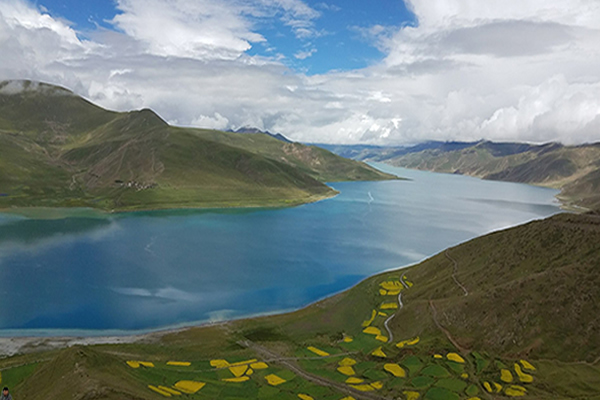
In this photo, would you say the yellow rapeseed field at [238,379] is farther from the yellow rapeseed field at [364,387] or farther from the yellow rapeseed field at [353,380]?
the yellow rapeseed field at [364,387]

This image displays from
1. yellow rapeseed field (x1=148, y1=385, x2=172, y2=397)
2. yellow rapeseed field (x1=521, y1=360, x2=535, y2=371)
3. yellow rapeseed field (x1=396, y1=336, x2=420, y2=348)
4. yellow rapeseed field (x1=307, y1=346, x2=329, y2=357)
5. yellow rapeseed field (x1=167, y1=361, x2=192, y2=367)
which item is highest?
yellow rapeseed field (x1=148, y1=385, x2=172, y2=397)

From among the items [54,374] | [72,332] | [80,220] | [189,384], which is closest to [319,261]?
[72,332]

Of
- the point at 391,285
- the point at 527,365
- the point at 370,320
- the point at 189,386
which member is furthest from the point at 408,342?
the point at 189,386

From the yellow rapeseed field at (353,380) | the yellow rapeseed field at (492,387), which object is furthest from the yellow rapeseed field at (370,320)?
the yellow rapeseed field at (492,387)

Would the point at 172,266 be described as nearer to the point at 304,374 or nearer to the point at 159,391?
the point at 304,374

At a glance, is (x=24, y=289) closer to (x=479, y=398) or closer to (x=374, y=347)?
(x=374, y=347)

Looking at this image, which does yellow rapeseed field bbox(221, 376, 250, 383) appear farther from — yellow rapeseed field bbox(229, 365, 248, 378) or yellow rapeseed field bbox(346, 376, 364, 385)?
yellow rapeseed field bbox(346, 376, 364, 385)


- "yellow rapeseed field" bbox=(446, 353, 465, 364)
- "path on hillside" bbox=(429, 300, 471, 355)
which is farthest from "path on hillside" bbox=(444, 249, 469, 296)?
"yellow rapeseed field" bbox=(446, 353, 465, 364)
